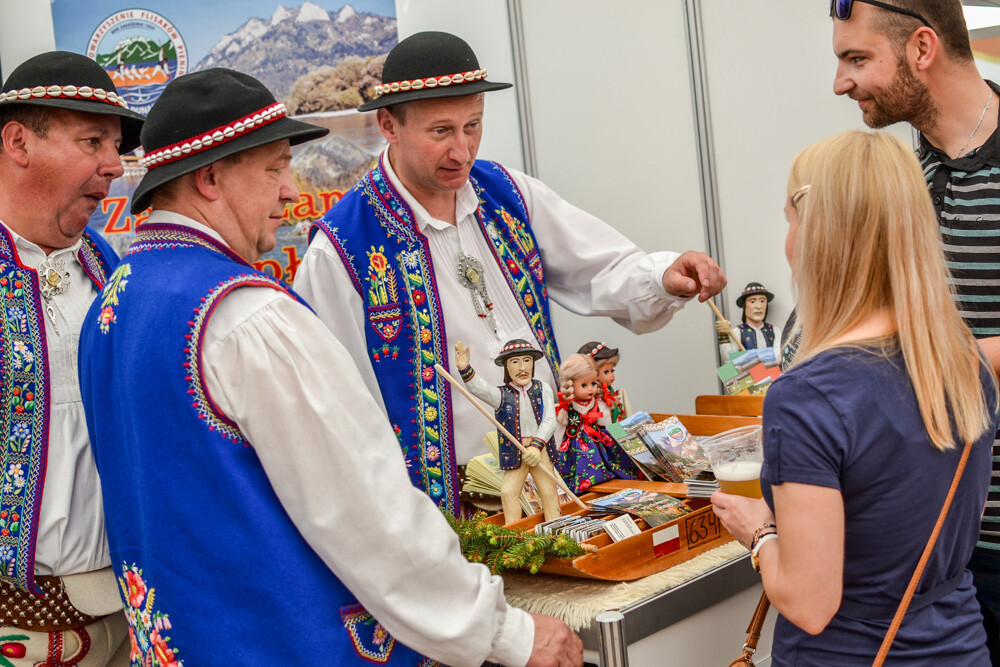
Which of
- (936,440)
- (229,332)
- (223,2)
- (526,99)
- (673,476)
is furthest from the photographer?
(526,99)

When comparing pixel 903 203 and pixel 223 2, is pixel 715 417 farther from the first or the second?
pixel 223 2

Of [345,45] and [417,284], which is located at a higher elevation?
[345,45]

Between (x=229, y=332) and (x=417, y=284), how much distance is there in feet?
3.30

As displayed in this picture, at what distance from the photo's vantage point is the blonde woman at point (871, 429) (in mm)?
1390

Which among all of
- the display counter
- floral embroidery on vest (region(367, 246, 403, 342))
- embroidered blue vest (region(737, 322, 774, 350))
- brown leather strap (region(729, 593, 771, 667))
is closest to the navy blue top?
brown leather strap (region(729, 593, 771, 667))

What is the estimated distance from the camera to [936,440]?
140cm

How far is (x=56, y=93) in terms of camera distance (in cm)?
203

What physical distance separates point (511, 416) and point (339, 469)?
60 centimetres

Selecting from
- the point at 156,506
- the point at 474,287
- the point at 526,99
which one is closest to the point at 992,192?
the point at 474,287

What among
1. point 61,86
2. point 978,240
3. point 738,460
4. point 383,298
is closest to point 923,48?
point 978,240

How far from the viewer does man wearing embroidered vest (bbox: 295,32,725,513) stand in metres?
2.40

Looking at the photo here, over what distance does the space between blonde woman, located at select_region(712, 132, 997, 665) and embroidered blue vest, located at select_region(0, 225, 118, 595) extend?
1.38 metres

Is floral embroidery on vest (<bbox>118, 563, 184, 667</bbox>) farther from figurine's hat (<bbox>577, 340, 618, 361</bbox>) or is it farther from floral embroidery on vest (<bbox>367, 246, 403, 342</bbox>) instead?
figurine's hat (<bbox>577, 340, 618, 361</bbox>)

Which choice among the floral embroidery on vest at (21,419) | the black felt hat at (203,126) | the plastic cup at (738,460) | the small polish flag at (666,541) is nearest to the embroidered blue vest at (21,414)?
the floral embroidery on vest at (21,419)
